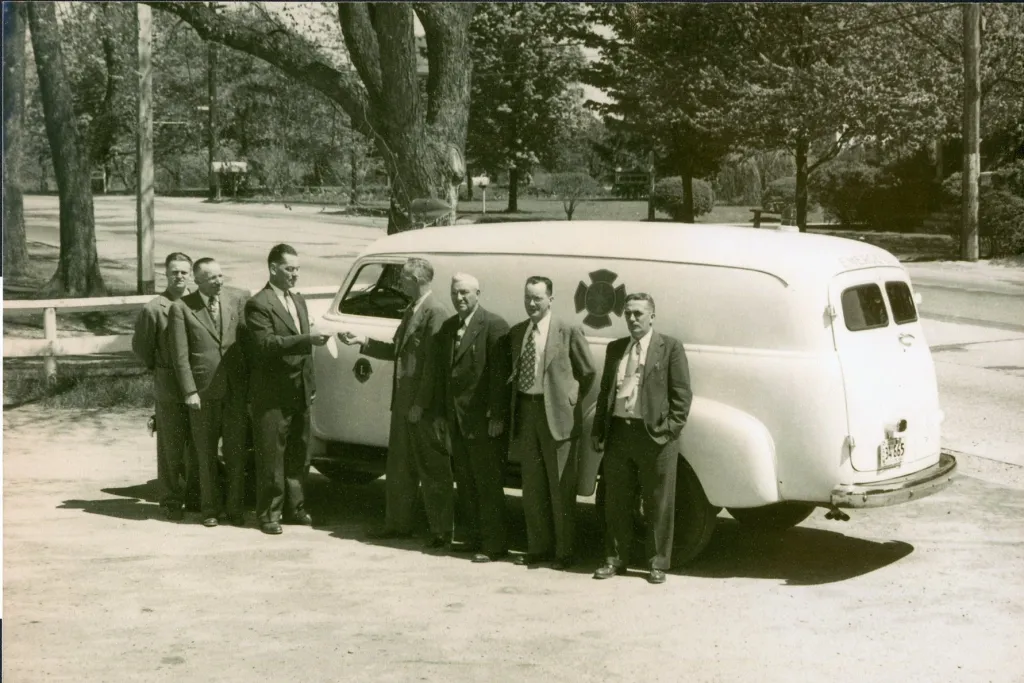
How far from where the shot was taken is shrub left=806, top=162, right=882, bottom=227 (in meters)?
39.2

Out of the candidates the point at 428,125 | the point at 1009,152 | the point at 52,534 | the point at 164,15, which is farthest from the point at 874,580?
the point at 1009,152

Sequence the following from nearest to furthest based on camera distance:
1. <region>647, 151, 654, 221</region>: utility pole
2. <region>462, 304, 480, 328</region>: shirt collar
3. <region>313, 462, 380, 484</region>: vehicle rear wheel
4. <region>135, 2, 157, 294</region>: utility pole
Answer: <region>462, 304, 480, 328</region>: shirt collar → <region>313, 462, 380, 484</region>: vehicle rear wheel → <region>135, 2, 157, 294</region>: utility pole → <region>647, 151, 654, 221</region>: utility pole

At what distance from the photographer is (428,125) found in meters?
13.9

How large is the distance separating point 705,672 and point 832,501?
168cm

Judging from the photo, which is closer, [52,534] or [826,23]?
[52,534]

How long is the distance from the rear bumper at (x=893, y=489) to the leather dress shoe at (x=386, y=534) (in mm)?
2931

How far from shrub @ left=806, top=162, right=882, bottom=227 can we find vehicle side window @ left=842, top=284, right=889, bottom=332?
3237cm

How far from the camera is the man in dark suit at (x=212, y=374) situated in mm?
8898

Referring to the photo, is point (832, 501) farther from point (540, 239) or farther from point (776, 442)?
point (540, 239)

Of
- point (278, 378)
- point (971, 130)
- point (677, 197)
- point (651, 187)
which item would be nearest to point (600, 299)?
point (278, 378)

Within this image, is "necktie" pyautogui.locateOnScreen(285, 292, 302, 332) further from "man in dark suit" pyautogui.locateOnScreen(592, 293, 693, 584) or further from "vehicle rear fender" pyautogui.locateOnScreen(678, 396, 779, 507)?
"vehicle rear fender" pyautogui.locateOnScreen(678, 396, 779, 507)

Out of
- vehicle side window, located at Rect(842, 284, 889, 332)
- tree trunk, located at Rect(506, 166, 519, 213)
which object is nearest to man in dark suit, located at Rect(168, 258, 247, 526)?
vehicle side window, located at Rect(842, 284, 889, 332)

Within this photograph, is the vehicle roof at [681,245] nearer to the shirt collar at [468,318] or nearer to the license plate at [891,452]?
the shirt collar at [468,318]

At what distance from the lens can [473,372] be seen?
807 centimetres
